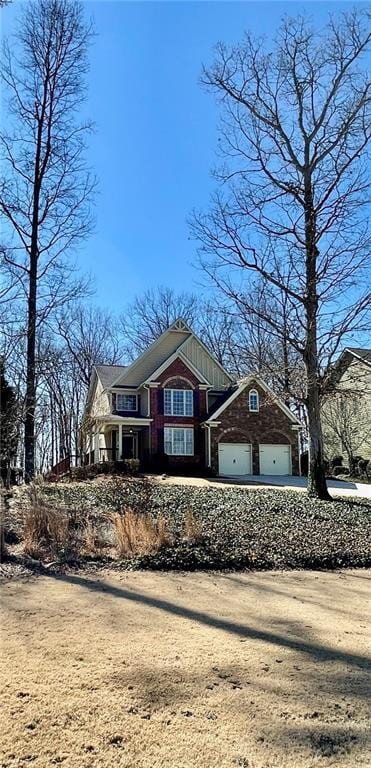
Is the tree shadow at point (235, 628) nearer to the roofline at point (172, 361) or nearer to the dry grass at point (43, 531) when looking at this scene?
the dry grass at point (43, 531)

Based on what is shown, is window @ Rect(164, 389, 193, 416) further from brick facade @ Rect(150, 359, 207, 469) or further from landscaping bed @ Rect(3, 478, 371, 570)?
landscaping bed @ Rect(3, 478, 371, 570)

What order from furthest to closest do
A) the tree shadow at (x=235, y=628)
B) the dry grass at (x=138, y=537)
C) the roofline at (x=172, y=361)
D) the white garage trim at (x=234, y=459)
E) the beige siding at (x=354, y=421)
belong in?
1. the beige siding at (x=354, y=421)
2. the roofline at (x=172, y=361)
3. the white garage trim at (x=234, y=459)
4. the dry grass at (x=138, y=537)
5. the tree shadow at (x=235, y=628)

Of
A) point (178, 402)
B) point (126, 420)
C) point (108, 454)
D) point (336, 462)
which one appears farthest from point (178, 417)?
point (336, 462)

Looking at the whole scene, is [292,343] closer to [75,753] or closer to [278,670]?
[278,670]

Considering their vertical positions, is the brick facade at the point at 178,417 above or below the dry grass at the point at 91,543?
above

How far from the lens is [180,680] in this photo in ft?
11.6

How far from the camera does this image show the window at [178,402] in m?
27.2

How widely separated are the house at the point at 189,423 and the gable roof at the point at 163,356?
58 millimetres

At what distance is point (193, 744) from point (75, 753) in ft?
1.92

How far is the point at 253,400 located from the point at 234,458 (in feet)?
10.1

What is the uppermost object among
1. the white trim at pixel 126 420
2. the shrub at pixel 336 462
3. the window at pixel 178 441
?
the white trim at pixel 126 420

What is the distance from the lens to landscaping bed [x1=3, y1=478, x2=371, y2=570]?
7746 millimetres

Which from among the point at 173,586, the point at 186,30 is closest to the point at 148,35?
the point at 186,30

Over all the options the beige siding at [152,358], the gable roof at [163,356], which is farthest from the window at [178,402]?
the beige siding at [152,358]
